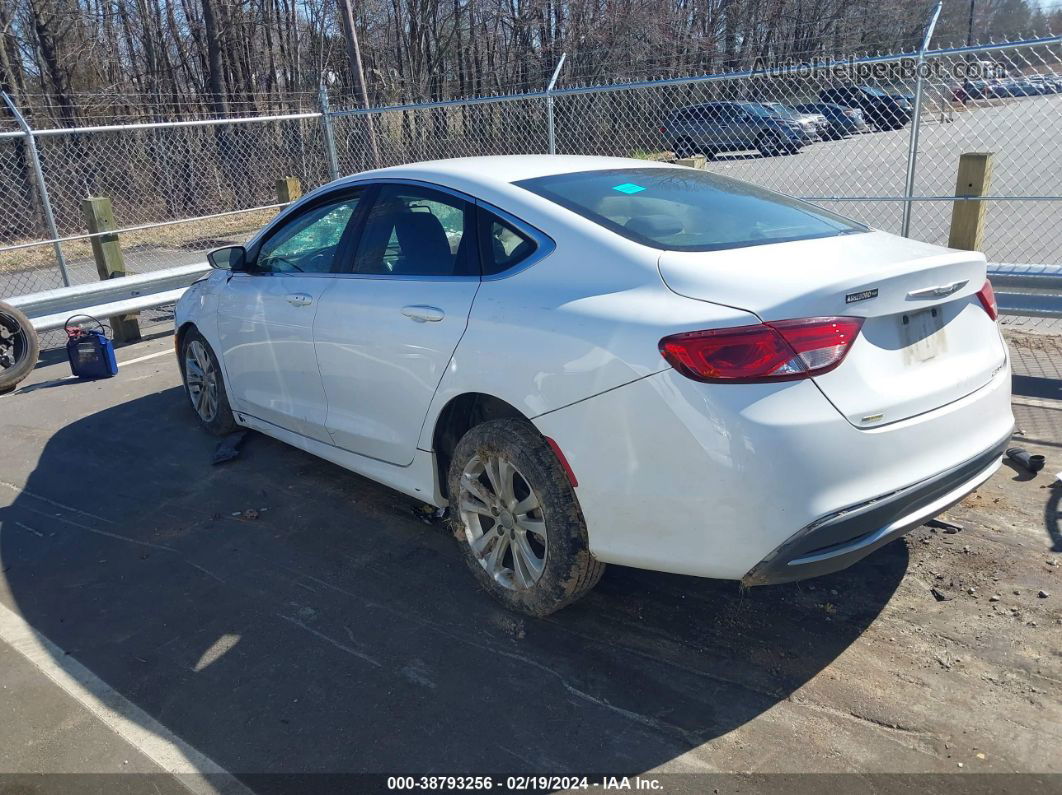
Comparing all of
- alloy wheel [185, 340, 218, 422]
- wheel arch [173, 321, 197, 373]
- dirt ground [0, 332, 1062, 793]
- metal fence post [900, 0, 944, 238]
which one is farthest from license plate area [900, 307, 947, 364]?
wheel arch [173, 321, 197, 373]

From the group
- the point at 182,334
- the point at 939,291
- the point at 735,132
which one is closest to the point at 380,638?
the point at 939,291

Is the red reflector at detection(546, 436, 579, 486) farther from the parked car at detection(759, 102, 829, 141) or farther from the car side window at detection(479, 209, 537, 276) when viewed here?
the parked car at detection(759, 102, 829, 141)

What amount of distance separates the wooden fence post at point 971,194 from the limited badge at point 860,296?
4159 mm

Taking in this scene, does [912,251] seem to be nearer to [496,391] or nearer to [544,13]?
[496,391]

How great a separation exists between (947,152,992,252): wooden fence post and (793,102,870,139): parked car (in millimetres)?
4380

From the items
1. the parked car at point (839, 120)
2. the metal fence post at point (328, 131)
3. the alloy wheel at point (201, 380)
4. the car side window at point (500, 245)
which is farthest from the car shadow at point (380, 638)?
the parked car at point (839, 120)

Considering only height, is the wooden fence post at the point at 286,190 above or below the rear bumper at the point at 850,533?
above

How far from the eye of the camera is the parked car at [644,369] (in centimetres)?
265

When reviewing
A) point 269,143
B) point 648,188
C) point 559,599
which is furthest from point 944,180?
point 559,599

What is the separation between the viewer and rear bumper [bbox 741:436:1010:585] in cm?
266

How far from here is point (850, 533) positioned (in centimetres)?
271

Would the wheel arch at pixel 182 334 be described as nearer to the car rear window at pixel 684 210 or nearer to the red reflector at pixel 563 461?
the car rear window at pixel 684 210

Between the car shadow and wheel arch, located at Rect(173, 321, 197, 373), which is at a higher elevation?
wheel arch, located at Rect(173, 321, 197, 373)

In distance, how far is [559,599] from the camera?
3.26 meters
